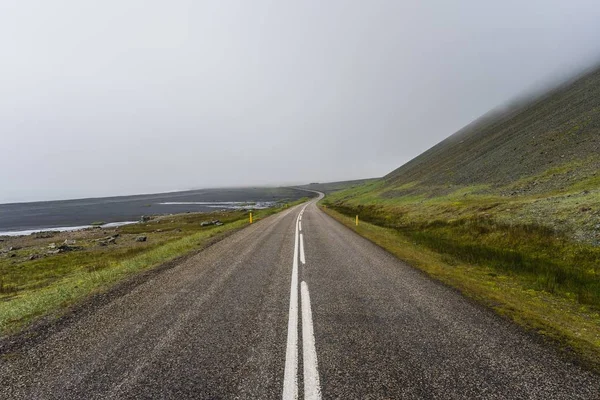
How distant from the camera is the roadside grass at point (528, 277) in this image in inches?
205

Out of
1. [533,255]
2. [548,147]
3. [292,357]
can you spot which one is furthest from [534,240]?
[548,147]

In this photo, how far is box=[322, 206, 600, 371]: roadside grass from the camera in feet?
17.1

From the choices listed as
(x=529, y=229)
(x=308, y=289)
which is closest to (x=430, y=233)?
(x=529, y=229)

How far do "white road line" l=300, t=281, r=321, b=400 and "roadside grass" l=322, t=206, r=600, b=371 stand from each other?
4005 mm

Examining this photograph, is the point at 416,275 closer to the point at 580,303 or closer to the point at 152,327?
the point at 580,303

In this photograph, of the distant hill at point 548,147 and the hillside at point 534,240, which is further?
the distant hill at point 548,147

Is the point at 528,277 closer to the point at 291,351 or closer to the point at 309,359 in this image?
the point at 309,359

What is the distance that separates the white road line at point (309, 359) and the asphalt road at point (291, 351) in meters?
0.02

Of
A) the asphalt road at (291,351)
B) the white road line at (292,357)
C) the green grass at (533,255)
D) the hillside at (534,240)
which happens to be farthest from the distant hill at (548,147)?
the white road line at (292,357)

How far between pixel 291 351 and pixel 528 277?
30.4 ft

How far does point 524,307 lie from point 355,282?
392 centimetres

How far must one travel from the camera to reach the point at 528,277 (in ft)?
30.0

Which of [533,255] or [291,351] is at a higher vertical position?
[291,351]

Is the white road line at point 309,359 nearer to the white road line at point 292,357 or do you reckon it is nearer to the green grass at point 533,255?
the white road line at point 292,357
